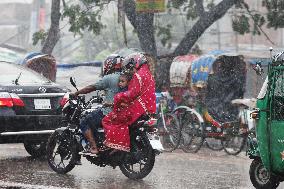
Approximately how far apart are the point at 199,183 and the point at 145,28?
958cm

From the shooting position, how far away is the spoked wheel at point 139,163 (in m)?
8.48

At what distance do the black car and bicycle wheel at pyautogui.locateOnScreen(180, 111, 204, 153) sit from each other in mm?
4435

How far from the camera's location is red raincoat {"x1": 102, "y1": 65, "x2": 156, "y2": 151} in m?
8.47

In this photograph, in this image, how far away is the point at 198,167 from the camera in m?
10.8

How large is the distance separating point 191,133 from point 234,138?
37.8 inches

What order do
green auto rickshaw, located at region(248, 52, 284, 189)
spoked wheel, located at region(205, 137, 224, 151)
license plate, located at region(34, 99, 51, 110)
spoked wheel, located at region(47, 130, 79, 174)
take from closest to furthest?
1. green auto rickshaw, located at region(248, 52, 284, 189)
2. spoked wheel, located at region(47, 130, 79, 174)
3. license plate, located at region(34, 99, 51, 110)
4. spoked wheel, located at region(205, 137, 224, 151)

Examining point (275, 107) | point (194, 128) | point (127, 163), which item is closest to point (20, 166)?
point (127, 163)

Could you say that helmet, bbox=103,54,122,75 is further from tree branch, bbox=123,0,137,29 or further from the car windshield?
tree branch, bbox=123,0,137,29

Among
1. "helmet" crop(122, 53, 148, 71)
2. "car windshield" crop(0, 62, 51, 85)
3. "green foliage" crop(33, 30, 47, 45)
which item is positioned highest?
"helmet" crop(122, 53, 148, 71)

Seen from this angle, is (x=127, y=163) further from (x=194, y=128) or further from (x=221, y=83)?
(x=221, y=83)

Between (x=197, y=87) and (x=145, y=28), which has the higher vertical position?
(x=145, y=28)

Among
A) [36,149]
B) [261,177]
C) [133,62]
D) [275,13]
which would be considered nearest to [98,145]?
[133,62]

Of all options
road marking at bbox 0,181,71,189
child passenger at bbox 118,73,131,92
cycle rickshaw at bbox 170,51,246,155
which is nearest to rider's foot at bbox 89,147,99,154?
child passenger at bbox 118,73,131,92

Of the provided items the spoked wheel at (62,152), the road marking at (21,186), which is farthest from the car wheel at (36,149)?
the road marking at (21,186)
